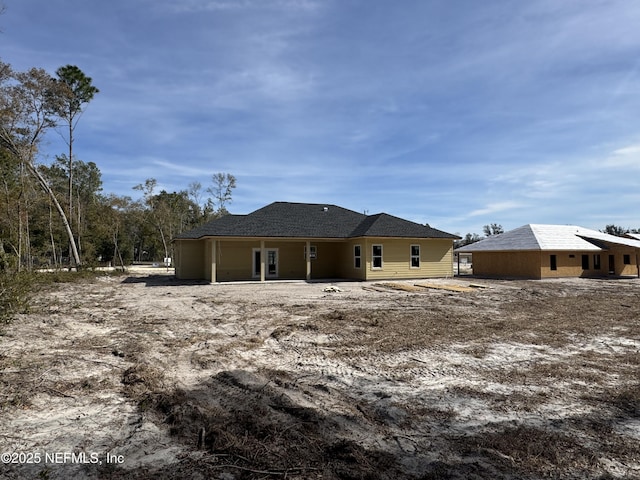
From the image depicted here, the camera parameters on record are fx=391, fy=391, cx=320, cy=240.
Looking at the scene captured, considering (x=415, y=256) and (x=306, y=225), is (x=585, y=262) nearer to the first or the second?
(x=415, y=256)

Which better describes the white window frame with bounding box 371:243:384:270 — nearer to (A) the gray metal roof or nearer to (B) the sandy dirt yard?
(A) the gray metal roof

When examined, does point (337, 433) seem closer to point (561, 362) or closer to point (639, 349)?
point (561, 362)

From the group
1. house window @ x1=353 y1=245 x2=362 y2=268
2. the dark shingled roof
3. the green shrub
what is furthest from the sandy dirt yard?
house window @ x1=353 y1=245 x2=362 y2=268

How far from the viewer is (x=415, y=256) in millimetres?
23859

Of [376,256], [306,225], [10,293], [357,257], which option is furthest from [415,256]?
[10,293]

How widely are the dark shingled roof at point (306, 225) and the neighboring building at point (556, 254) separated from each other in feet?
18.8

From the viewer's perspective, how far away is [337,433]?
12.6 ft

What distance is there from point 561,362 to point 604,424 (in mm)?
2407

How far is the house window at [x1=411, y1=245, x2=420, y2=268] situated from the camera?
78.0 feet

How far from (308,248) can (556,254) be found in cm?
1638

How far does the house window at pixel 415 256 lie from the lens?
23781mm

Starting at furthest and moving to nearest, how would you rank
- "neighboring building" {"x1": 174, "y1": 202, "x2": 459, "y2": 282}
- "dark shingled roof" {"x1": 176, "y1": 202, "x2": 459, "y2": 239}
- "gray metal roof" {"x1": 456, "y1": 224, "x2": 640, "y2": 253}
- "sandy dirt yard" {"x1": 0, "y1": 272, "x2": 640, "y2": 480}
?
1. "gray metal roof" {"x1": 456, "y1": 224, "x2": 640, "y2": 253}
2. "neighboring building" {"x1": 174, "y1": 202, "x2": 459, "y2": 282}
3. "dark shingled roof" {"x1": 176, "y1": 202, "x2": 459, "y2": 239}
4. "sandy dirt yard" {"x1": 0, "y1": 272, "x2": 640, "y2": 480}

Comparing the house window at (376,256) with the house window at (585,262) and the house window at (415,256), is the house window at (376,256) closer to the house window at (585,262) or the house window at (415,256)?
the house window at (415,256)

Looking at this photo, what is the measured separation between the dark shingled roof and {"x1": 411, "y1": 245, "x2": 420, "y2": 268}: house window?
2.96 ft
